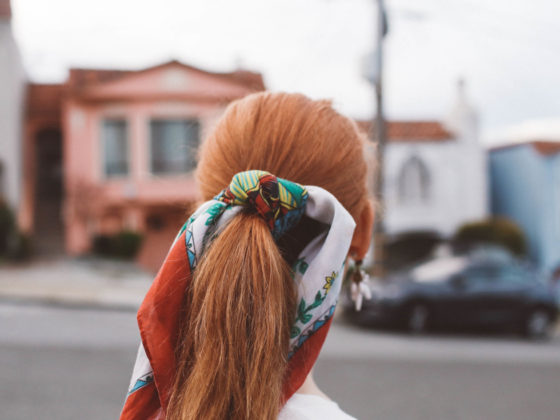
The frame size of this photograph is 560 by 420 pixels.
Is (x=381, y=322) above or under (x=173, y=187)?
under

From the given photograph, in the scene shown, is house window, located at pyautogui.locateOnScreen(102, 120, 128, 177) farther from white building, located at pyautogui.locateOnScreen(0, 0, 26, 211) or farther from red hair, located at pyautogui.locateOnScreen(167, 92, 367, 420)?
red hair, located at pyautogui.locateOnScreen(167, 92, 367, 420)

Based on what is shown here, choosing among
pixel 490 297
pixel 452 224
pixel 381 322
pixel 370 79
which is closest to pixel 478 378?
pixel 381 322

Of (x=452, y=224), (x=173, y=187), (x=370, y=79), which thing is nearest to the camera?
(x=370, y=79)

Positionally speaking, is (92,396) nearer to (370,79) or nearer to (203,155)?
(203,155)

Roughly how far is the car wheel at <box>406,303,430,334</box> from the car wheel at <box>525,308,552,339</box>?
229 cm

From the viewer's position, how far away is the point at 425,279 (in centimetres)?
1074

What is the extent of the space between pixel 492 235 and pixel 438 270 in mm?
9296

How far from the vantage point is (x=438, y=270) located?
36.1 feet

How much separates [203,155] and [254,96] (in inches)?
7.7

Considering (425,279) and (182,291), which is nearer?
(182,291)

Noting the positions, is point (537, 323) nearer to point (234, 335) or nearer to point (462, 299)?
point (462, 299)

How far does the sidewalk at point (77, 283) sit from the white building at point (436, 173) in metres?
9.50

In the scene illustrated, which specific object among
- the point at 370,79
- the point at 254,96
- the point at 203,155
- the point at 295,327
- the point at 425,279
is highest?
the point at 370,79

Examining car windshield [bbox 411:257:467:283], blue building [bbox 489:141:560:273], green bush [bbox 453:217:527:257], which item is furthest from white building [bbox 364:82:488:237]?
car windshield [bbox 411:257:467:283]
